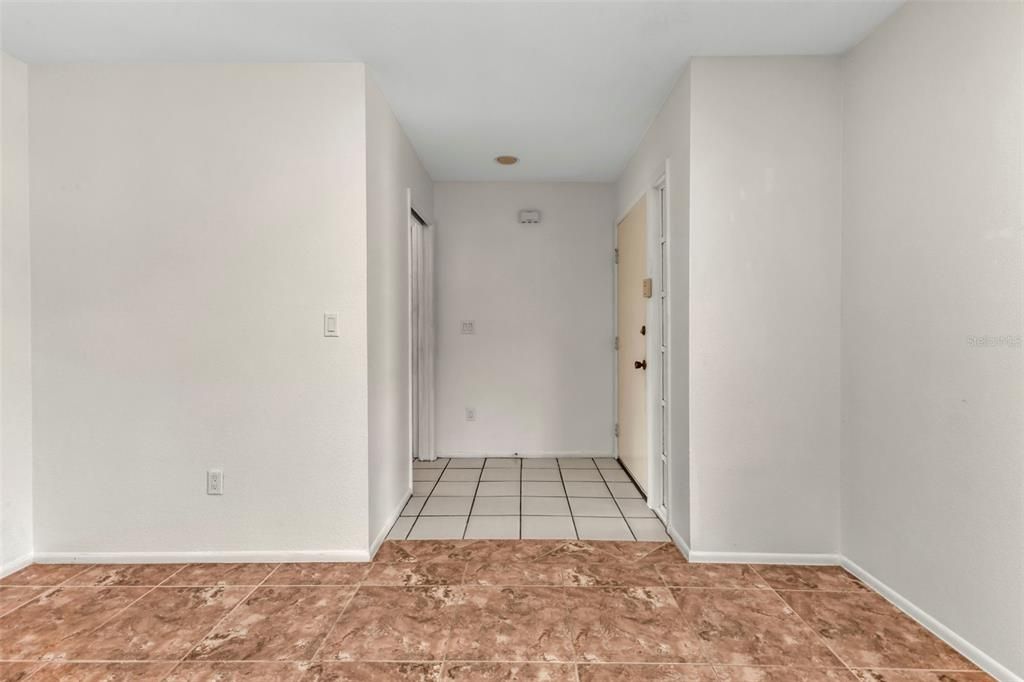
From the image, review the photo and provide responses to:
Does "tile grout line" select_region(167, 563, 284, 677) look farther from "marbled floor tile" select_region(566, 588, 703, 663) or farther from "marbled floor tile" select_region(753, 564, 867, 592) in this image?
"marbled floor tile" select_region(753, 564, 867, 592)

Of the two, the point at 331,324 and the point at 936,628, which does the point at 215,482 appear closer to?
the point at 331,324

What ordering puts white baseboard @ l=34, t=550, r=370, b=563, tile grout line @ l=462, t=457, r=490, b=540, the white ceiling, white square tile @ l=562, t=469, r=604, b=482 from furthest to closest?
white square tile @ l=562, t=469, r=604, b=482
tile grout line @ l=462, t=457, r=490, b=540
white baseboard @ l=34, t=550, r=370, b=563
the white ceiling

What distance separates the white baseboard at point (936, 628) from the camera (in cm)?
159

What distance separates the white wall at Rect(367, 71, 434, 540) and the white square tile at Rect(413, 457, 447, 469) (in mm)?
692

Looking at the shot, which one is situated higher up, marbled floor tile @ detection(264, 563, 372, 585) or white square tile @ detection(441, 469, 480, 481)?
white square tile @ detection(441, 469, 480, 481)

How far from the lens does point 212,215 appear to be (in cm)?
240

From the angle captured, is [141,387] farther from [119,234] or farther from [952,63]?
[952,63]

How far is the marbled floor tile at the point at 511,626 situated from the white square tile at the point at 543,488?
1.22m

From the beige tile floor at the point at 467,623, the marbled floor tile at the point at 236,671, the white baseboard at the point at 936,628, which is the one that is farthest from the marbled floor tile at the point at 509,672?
the white baseboard at the point at 936,628

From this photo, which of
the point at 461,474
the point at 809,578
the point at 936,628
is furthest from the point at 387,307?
the point at 936,628

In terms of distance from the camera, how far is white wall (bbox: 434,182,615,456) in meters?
4.34

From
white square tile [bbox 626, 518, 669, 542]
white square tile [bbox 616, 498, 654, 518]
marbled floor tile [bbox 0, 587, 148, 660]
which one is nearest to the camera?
marbled floor tile [bbox 0, 587, 148, 660]

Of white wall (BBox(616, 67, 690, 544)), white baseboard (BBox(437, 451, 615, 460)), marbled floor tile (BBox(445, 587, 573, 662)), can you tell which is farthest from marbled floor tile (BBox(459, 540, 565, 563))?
white baseboard (BBox(437, 451, 615, 460))

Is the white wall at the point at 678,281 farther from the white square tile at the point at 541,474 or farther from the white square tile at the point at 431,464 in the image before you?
the white square tile at the point at 431,464
